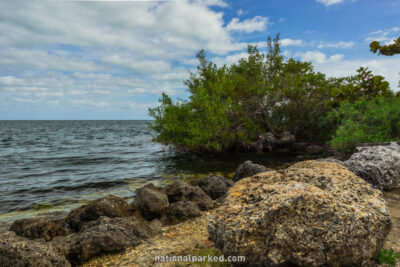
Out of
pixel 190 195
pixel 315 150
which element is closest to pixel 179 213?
pixel 190 195

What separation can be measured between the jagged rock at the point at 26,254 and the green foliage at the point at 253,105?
544 inches

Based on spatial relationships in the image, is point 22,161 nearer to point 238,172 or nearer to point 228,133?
point 228,133

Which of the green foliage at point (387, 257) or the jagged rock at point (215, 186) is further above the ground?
the green foliage at point (387, 257)

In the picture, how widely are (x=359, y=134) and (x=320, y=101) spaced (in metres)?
9.54

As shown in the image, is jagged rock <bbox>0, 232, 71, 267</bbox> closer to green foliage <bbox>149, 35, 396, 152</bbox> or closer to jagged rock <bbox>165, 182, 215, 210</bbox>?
jagged rock <bbox>165, 182, 215, 210</bbox>

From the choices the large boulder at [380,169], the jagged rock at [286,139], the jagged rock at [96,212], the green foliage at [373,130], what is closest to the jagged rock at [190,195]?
the jagged rock at [96,212]

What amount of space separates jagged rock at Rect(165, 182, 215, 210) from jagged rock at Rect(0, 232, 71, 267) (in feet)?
13.9

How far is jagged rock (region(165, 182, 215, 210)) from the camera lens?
7.97 meters

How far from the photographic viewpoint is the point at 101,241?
204 inches

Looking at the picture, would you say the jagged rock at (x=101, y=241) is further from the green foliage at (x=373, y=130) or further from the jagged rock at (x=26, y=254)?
the green foliage at (x=373, y=130)

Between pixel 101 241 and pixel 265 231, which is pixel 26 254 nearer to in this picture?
pixel 101 241

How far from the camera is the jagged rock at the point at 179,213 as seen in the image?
697cm

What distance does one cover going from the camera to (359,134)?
1305cm

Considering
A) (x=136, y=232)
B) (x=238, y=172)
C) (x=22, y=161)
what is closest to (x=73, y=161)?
(x=22, y=161)
